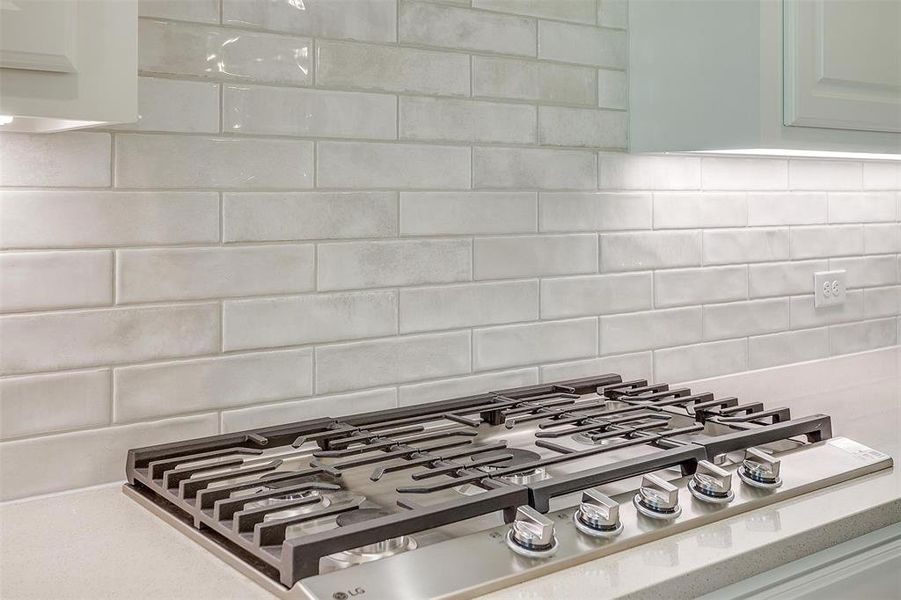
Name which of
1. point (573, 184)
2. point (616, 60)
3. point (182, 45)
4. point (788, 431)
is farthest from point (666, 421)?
point (182, 45)

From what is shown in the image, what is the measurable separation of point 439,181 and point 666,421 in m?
0.60

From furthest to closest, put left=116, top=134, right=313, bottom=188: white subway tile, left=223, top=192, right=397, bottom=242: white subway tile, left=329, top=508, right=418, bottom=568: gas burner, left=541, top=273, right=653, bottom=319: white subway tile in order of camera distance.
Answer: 1. left=541, top=273, right=653, bottom=319: white subway tile
2. left=223, top=192, right=397, bottom=242: white subway tile
3. left=116, top=134, right=313, bottom=188: white subway tile
4. left=329, top=508, right=418, bottom=568: gas burner

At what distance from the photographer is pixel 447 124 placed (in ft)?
5.54

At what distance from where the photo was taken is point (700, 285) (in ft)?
6.94

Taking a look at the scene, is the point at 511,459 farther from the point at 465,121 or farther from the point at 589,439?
the point at 465,121

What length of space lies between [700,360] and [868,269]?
2.42 ft

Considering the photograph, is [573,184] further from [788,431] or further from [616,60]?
[788,431]

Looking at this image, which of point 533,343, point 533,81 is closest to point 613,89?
point 533,81

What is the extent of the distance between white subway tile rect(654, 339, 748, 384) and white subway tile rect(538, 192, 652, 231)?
0.31 m

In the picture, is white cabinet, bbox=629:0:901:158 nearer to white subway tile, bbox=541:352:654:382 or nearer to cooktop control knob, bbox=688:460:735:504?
white subway tile, bbox=541:352:654:382

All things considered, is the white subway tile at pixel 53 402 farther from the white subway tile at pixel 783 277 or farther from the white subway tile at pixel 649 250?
the white subway tile at pixel 783 277

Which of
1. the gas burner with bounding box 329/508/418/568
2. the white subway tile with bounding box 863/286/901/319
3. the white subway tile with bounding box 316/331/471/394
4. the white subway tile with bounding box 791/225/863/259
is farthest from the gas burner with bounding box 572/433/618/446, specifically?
the white subway tile with bounding box 863/286/901/319

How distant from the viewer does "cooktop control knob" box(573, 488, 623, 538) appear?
3.48 feet

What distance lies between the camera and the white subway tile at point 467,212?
166 cm
